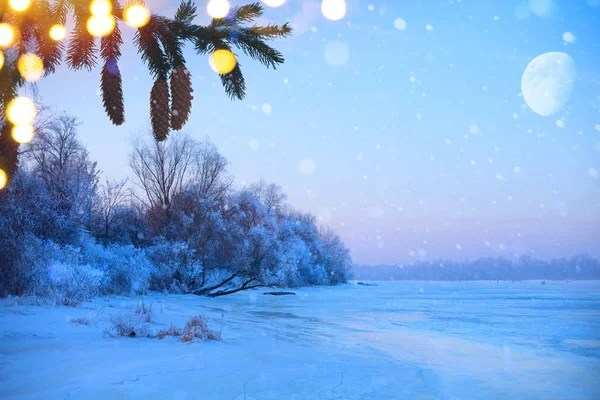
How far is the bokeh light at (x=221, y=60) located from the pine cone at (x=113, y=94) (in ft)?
1.59

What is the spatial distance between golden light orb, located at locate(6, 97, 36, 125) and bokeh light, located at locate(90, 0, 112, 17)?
623mm

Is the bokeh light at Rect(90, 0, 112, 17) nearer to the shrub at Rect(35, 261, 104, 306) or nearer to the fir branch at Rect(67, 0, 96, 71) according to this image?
the fir branch at Rect(67, 0, 96, 71)

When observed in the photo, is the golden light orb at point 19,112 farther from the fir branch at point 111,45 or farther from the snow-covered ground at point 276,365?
the snow-covered ground at point 276,365

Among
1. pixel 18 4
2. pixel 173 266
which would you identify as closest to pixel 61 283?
pixel 18 4

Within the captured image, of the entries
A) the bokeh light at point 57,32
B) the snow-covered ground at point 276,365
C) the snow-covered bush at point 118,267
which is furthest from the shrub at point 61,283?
the bokeh light at point 57,32

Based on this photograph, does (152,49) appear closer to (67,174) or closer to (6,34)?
(6,34)

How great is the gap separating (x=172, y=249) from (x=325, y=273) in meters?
39.7

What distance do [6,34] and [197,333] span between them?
681 centimetres

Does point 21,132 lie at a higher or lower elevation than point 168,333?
higher

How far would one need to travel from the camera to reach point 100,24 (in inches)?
85.0

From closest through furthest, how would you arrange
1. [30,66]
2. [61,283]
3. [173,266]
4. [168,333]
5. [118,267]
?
[30,66] < [168,333] < [61,283] < [118,267] < [173,266]

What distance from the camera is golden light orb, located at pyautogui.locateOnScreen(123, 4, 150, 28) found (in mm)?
2115

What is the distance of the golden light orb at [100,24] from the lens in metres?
2.14

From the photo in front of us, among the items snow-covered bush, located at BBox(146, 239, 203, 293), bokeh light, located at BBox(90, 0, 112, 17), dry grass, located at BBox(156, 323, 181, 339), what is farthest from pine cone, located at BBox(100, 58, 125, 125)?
snow-covered bush, located at BBox(146, 239, 203, 293)
